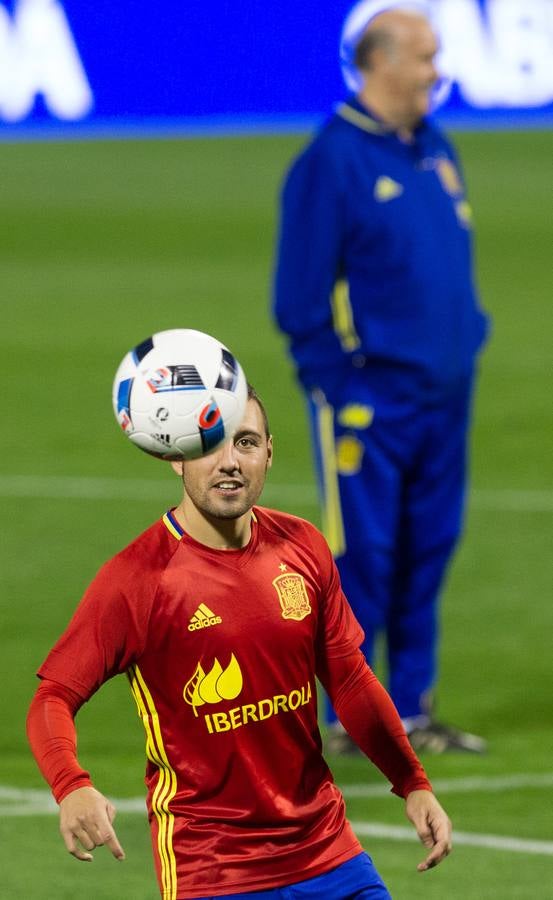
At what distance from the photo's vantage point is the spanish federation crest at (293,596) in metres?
4.34

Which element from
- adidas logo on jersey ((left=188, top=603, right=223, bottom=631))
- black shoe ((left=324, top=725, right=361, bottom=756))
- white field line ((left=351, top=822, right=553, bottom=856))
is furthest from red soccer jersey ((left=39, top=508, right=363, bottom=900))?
black shoe ((left=324, top=725, right=361, bottom=756))

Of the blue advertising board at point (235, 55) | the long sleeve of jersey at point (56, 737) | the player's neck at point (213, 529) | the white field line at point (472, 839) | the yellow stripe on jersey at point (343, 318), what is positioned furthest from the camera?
the blue advertising board at point (235, 55)

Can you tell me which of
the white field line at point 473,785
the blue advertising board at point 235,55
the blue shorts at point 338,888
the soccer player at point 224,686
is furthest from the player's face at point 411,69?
the blue advertising board at point 235,55

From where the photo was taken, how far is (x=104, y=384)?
17203 mm

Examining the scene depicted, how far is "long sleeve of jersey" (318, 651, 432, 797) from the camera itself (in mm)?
4449

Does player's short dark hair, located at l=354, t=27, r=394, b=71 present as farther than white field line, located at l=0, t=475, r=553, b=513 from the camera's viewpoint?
No

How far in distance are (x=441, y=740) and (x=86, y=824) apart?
399 cm

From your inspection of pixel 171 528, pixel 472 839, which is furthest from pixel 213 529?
pixel 472 839

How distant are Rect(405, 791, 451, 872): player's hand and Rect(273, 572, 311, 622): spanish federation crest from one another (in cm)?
45

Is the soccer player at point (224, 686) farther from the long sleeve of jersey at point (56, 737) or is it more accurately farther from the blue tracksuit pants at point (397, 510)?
the blue tracksuit pants at point (397, 510)

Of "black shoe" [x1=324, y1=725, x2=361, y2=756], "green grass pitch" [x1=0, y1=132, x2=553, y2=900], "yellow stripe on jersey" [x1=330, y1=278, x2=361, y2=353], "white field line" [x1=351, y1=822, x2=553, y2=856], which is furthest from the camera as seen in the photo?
"black shoe" [x1=324, y1=725, x2=361, y2=756]

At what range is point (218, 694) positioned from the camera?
429cm

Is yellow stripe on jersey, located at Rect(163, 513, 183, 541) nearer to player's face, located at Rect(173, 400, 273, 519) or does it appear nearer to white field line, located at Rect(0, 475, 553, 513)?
player's face, located at Rect(173, 400, 273, 519)

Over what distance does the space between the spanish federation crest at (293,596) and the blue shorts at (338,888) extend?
1.70 ft
